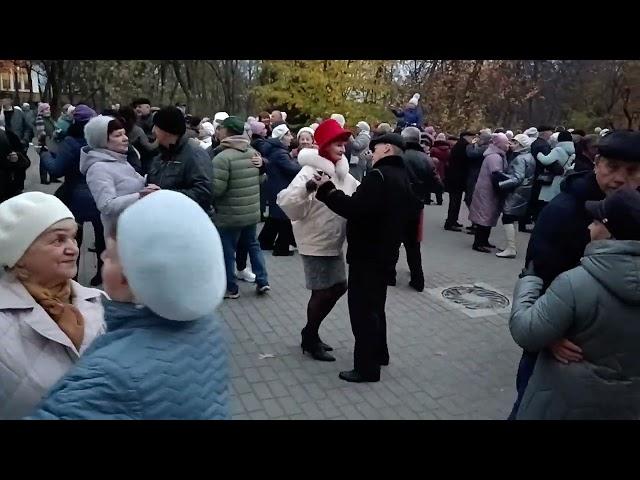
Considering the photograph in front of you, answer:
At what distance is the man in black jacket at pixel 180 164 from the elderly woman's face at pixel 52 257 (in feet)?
8.79

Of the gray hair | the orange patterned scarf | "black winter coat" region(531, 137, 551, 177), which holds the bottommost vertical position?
"black winter coat" region(531, 137, 551, 177)

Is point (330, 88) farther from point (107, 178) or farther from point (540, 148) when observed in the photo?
point (107, 178)

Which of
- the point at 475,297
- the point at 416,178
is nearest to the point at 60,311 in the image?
the point at 475,297

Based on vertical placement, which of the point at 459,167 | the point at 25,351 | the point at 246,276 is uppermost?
the point at 25,351

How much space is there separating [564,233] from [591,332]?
671mm

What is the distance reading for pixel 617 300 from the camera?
81.4 inches

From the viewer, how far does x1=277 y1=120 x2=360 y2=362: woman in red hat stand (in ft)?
14.6

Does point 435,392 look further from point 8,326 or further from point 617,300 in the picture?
point 8,326

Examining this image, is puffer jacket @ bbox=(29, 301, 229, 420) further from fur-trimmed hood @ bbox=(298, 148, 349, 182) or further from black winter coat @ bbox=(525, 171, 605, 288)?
fur-trimmed hood @ bbox=(298, 148, 349, 182)

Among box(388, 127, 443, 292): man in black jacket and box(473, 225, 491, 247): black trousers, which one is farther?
box(473, 225, 491, 247): black trousers

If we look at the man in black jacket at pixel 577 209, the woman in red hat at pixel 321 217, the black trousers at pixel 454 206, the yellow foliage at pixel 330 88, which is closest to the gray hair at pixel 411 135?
the black trousers at pixel 454 206

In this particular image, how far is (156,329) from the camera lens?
1498 millimetres

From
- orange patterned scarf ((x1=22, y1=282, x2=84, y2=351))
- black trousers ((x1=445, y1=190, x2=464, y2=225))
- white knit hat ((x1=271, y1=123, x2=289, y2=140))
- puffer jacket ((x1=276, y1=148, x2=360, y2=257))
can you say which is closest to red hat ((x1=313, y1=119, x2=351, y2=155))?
puffer jacket ((x1=276, y1=148, x2=360, y2=257))

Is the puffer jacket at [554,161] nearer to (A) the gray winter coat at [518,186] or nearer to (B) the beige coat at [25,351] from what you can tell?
(A) the gray winter coat at [518,186]
